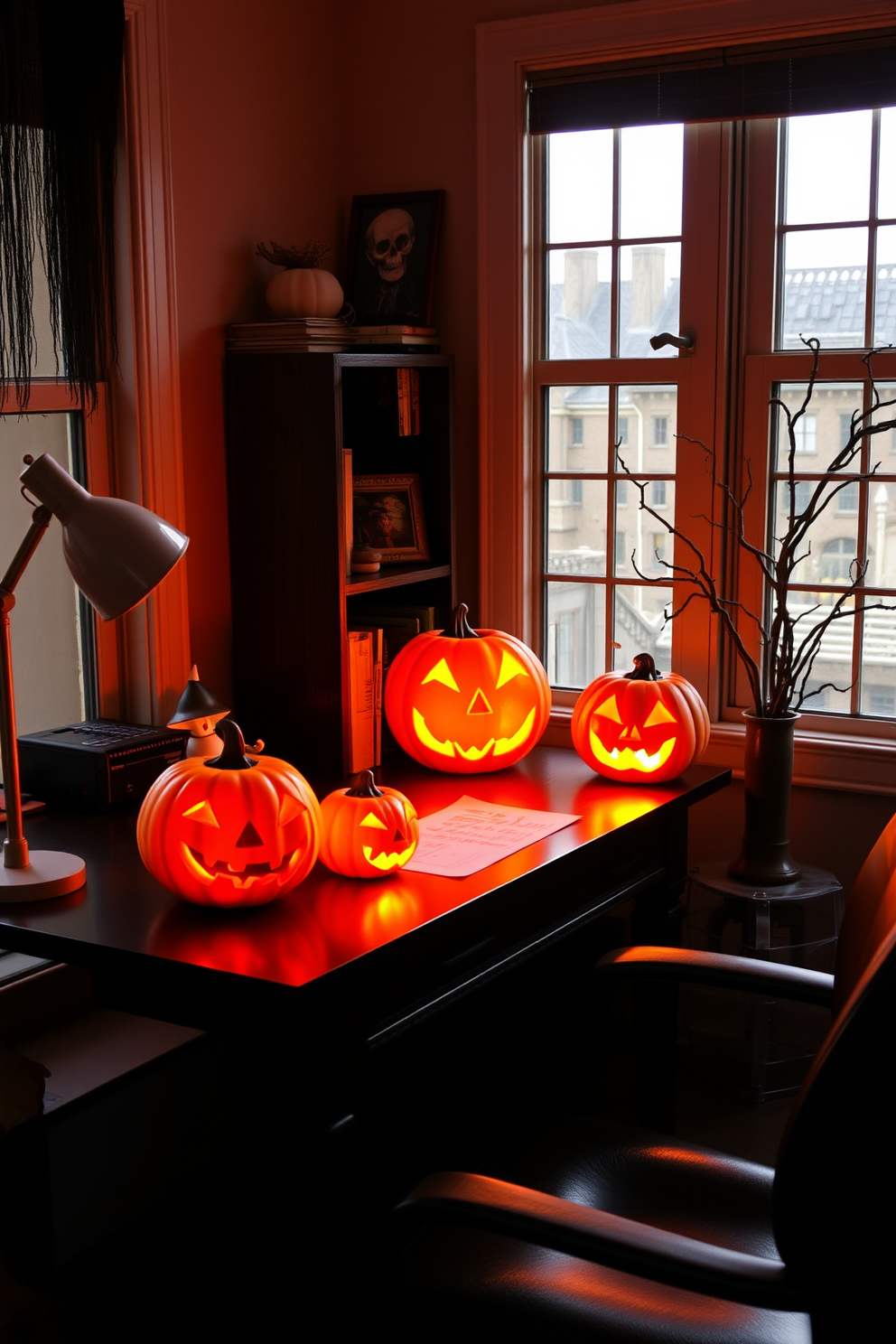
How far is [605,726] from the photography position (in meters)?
2.45

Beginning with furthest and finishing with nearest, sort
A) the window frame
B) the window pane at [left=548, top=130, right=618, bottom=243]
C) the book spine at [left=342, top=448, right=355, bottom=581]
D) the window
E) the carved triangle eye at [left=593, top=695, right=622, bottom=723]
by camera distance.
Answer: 1. the window pane at [left=548, top=130, right=618, bottom=243]
2. the window
3. the window frame
4. the book spine at [left=342, top=448, right=355, bottom=581]
5. the carved triangle eye at [left=593, top=695, right=622, bottom=723]

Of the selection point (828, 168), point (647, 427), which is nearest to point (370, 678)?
point (647, 427)

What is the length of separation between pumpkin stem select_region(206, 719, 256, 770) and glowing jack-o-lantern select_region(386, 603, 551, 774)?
732 mm

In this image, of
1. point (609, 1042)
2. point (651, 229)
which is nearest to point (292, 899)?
point (609, 1042)

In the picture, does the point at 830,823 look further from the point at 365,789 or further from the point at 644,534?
the point at 365,789

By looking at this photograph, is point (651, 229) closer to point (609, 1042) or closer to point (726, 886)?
point (726, 886)

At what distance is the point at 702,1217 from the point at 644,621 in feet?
5.28

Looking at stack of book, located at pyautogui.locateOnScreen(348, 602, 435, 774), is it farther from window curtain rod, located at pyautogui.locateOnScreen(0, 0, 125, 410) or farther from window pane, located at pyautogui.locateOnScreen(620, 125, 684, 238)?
window pane, located at pyautogui.locateOnScreen(620, 125, 684, 238)

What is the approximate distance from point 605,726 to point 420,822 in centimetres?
44

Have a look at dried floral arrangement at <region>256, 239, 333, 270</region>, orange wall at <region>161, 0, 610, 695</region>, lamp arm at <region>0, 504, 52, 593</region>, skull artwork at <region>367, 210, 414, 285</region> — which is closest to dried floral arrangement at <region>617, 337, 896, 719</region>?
orange wall at <region>161, 0, 610, 695</region>

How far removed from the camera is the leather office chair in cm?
119

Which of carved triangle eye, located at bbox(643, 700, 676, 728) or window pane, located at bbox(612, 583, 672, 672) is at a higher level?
window pane, located at bbox(612, 583, 672, 672)

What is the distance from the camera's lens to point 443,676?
250 centimetres

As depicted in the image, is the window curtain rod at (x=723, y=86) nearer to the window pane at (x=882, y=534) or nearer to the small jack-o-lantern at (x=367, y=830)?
the window pane at (x=882, y=534)
